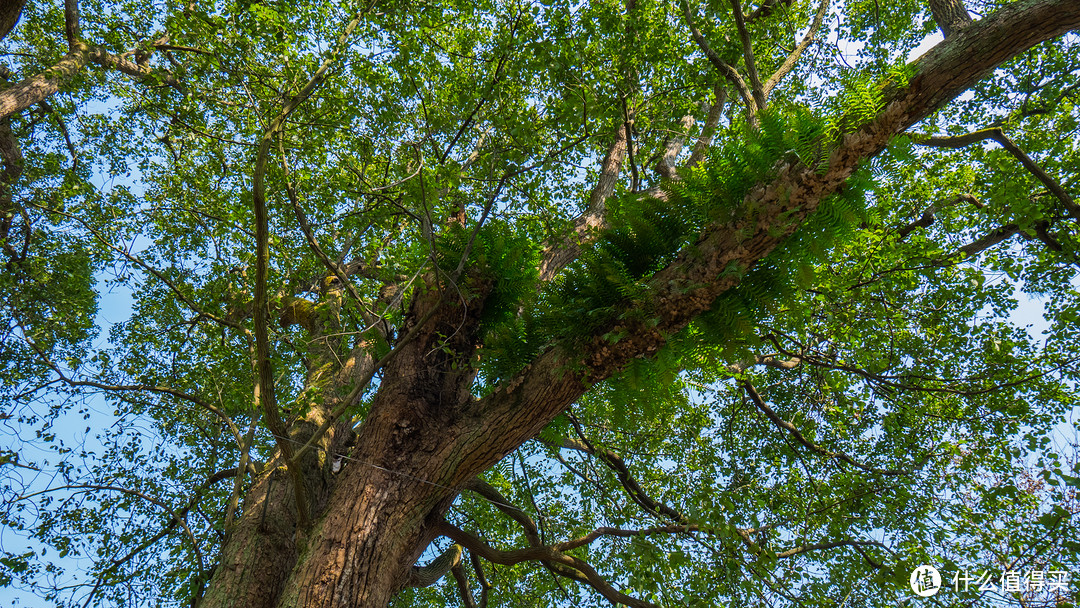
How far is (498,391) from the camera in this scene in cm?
264

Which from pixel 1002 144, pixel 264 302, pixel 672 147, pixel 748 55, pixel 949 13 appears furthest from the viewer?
pixel 672 147

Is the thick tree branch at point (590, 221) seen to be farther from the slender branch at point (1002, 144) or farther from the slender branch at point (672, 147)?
the slender branch at point (1002, 144)

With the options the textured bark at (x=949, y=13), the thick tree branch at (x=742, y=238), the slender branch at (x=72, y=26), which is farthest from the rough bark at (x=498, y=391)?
the slender branch at (x=72, y=26)

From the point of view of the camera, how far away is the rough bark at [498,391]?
2053mm

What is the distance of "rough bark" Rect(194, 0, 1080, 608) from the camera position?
2.05 m

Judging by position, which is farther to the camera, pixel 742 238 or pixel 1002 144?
pixel 1002 144

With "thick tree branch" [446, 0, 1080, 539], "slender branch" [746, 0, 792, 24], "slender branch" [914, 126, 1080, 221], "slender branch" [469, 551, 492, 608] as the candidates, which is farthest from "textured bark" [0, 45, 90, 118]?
"slender branch" [914, 126, 1080, 221]

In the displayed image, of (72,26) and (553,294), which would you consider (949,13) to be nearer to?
(553,294)

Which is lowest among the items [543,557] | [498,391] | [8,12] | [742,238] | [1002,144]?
[543,557]

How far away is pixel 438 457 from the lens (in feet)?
8.25

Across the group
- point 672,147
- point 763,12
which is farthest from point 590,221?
point 763,12

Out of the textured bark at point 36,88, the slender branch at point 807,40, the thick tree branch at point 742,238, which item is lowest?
the thick tree branch at point 742,238

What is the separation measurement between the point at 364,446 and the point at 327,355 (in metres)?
1.67

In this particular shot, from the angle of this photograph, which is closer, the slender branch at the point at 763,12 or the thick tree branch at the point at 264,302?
the thick tree branch at the point at 264,302
